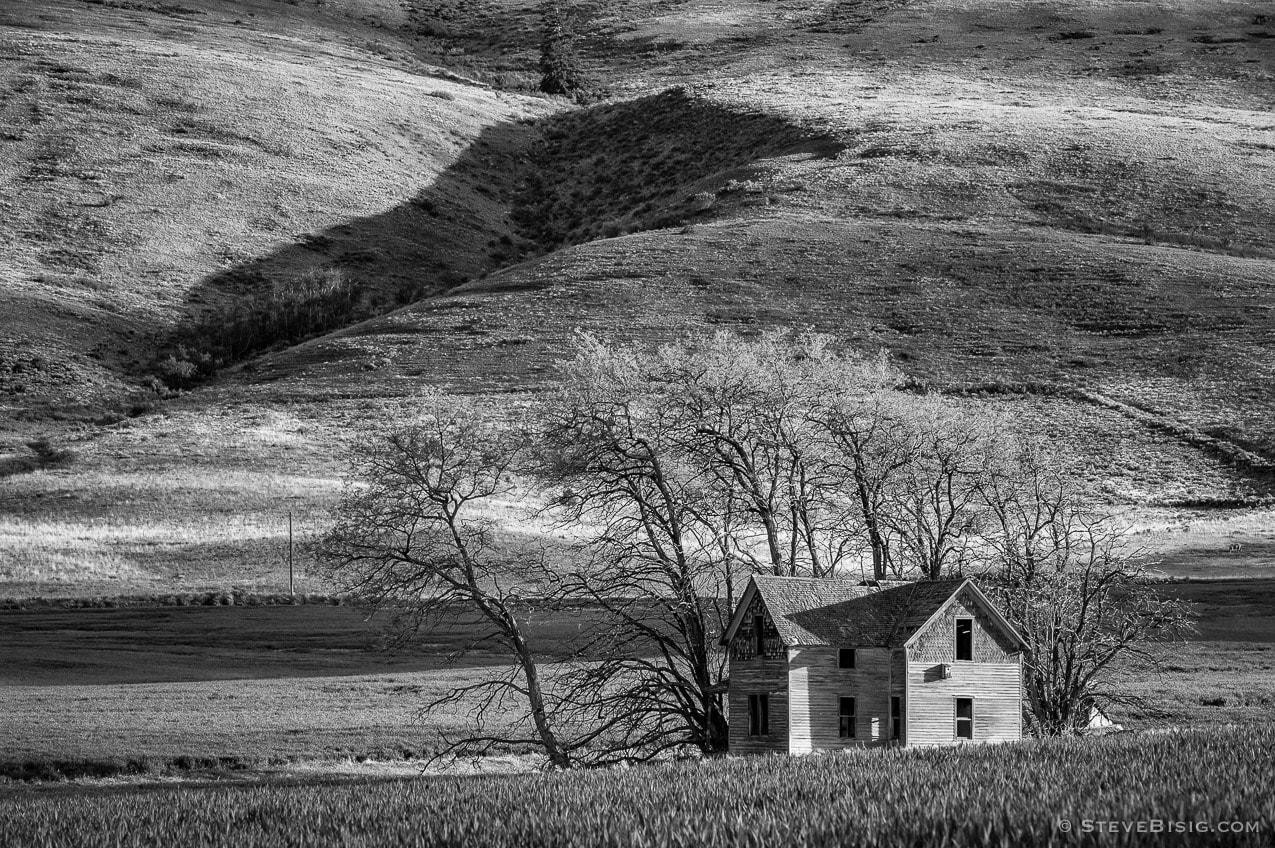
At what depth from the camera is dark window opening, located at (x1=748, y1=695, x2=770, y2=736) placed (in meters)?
37.1

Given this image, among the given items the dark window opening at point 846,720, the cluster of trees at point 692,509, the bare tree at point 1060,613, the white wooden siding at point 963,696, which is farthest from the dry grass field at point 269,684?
the dark window opening at point 846,720

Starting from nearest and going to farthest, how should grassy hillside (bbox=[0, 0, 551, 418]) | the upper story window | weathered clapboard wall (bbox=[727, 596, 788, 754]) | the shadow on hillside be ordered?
1. weathered clapboard wall (bbox=[727, 596, 788, 754])
2. the upper story window
3. grassy hillside (bbox=[0, 0, 551, 418])
4. the shadow on hillside

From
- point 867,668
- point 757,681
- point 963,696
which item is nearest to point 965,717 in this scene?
point 963,696

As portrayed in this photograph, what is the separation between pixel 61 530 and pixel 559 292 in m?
49.1

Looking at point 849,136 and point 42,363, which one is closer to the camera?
point 42,363

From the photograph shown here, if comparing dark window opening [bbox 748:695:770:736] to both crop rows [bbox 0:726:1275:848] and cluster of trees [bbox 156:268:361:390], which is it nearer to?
crop rows [bbox 0:726:1275:848]

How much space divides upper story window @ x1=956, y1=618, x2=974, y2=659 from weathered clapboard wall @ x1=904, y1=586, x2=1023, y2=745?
112 mm

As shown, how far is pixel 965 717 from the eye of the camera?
37625 mm

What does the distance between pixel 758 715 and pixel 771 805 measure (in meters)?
20.0

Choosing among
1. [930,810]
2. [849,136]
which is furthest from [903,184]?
[930,810]

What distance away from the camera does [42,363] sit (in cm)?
10606

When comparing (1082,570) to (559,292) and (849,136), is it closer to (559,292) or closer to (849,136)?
(559,292)

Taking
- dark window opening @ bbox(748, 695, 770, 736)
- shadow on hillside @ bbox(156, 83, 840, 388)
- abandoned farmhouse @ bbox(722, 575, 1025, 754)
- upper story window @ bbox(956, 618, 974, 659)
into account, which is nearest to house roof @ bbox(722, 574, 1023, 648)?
abandoned farmhouse @ bbox(722, 575, 1025, 754)

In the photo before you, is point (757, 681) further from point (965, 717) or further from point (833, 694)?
point (965, 717)
